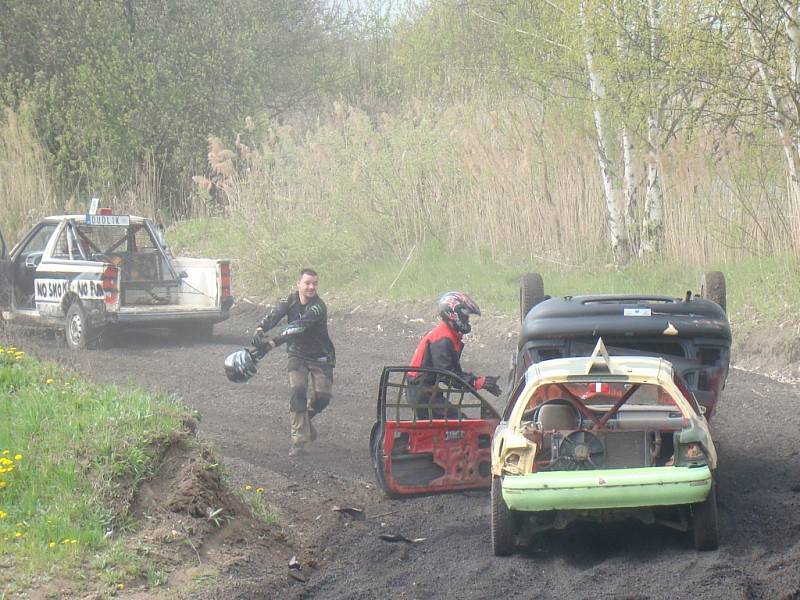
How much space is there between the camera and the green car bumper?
235 inches

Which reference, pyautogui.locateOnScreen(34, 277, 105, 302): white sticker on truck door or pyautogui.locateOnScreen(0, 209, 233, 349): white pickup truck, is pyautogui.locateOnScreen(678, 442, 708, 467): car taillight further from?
pyautogui.locateOnScreen(34, 277, 105, 302): white sticker on truck door

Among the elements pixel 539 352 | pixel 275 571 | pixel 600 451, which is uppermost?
pixel 539 352

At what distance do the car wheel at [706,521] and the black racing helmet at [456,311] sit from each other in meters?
2.70

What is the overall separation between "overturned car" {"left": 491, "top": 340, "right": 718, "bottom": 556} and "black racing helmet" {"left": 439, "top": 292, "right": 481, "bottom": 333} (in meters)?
1.30

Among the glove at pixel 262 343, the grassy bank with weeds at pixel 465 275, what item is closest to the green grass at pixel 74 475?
the glove at pixel 262 343

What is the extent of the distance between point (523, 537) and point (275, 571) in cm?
148

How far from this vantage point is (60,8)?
85.7 feet

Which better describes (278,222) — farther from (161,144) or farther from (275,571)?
(275,571)

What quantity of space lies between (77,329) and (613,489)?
10.3m

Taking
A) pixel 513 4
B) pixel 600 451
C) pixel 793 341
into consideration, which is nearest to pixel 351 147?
pixel 513 4

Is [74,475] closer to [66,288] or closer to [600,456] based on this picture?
[600,456]

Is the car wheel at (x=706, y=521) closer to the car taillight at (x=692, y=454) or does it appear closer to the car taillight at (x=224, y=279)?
the car taillight at (x=692, y=454)

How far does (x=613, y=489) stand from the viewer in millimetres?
5973

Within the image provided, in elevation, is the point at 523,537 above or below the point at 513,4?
below
